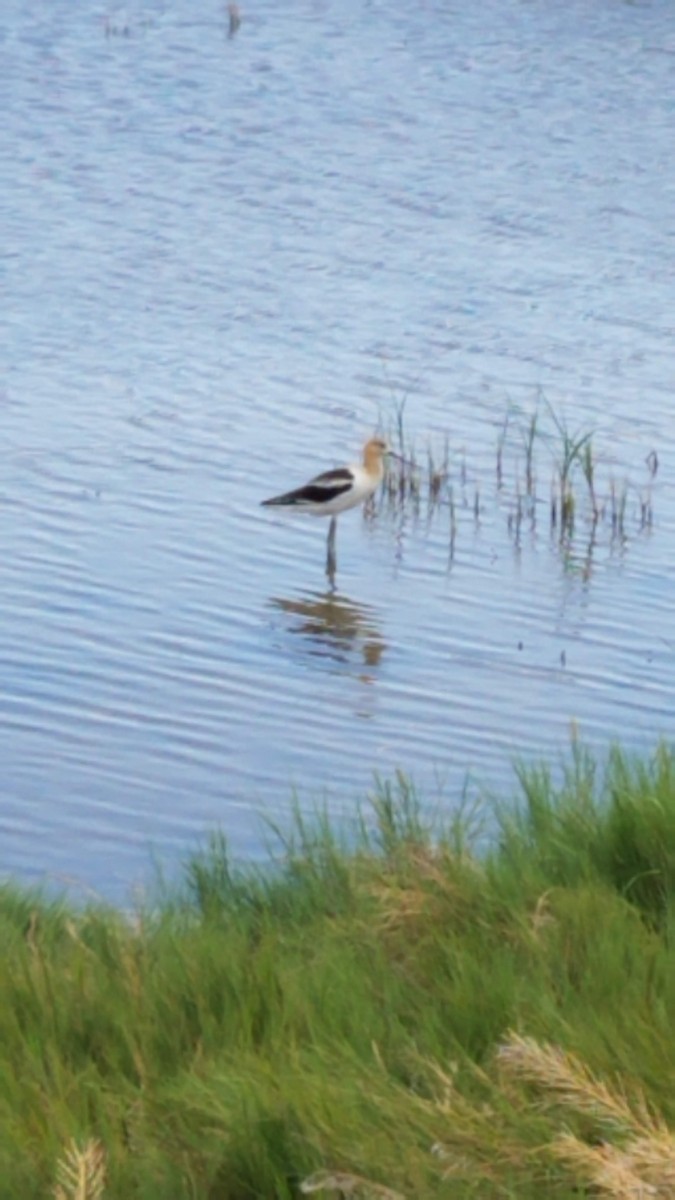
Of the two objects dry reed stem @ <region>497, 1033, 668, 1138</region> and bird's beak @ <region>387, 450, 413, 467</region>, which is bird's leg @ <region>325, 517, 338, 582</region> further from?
dry reed stem @ <region>497, 1033, 668, 1138</region>

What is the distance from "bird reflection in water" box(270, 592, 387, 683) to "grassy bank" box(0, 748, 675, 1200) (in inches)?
153

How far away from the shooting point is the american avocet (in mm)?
10852

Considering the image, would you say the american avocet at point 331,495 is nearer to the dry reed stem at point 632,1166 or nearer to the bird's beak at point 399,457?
the bird's beak at point 399,457

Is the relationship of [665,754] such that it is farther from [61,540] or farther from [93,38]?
[93,38]

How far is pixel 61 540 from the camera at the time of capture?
10.5 metres

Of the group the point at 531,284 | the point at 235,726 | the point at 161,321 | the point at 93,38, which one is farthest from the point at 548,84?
the point at 235,726

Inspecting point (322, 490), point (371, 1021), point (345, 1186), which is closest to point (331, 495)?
point (322, 490)

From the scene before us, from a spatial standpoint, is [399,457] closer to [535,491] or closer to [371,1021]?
[535,491]

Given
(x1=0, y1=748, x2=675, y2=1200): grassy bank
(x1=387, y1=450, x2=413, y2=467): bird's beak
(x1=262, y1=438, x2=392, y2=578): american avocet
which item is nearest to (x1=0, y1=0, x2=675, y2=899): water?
(x1=262, y1=438, x2=392, y2=578): american avocet

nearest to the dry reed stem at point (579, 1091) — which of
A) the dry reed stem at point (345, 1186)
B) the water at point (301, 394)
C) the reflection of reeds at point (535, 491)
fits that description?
the dry reed stem at point (345, 1186)

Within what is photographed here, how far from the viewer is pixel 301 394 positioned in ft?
43.9

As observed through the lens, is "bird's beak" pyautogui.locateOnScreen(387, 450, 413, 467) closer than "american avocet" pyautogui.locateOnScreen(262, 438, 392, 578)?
No

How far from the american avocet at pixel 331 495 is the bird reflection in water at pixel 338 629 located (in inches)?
20.0

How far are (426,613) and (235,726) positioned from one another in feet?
6.39
